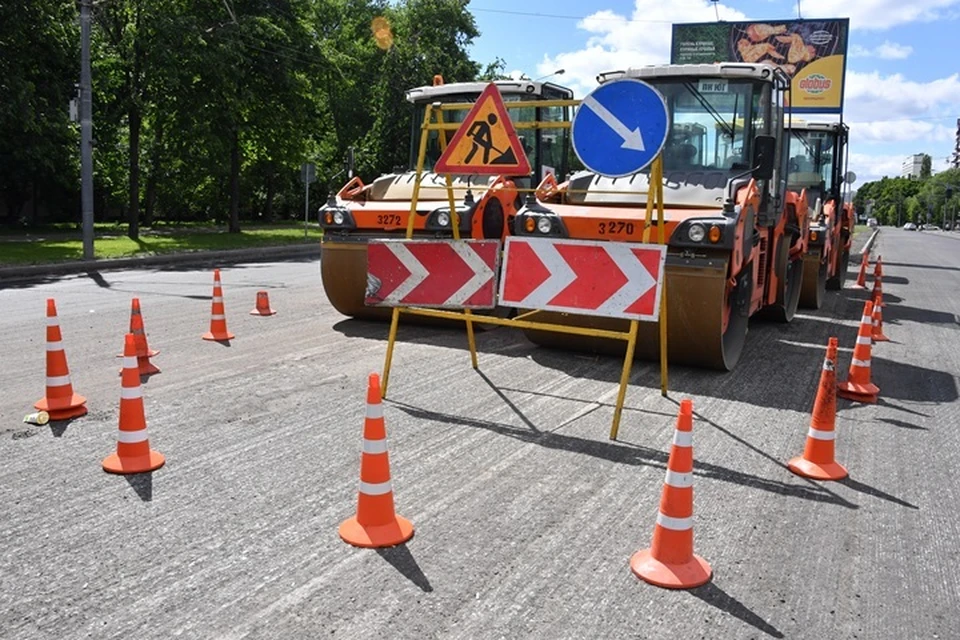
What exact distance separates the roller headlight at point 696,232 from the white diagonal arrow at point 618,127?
1622 mm

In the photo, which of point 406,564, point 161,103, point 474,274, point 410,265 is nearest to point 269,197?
point 161,103

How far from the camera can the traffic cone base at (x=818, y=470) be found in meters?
4.97

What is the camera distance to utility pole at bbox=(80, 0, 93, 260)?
1653 cm

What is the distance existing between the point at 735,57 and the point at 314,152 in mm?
23140

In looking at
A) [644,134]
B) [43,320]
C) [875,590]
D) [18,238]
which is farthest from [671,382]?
[18,238]

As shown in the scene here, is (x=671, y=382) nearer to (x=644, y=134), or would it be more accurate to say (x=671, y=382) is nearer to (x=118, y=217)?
(x=644, y=134)

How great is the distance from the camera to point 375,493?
3.94 meters

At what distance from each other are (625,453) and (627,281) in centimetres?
125

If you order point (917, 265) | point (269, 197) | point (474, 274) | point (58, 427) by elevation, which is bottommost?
point (58, 427)

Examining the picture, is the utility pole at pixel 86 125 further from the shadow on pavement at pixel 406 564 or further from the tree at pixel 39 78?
the shadow on pavement at pixel 406 564

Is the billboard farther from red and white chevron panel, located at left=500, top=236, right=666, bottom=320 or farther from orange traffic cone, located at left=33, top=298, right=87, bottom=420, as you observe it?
orange traffic cone, located at left=33, top=298, right=87, bottom=420

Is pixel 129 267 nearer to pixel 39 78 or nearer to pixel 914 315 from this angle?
pixel 39 78

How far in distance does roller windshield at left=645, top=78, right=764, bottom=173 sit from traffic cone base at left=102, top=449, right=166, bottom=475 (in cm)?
584

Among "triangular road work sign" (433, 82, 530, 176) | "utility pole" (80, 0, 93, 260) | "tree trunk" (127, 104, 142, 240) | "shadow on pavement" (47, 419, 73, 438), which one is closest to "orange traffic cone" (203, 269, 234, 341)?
"shadow on pavement" (47, 419, 73, 438)
